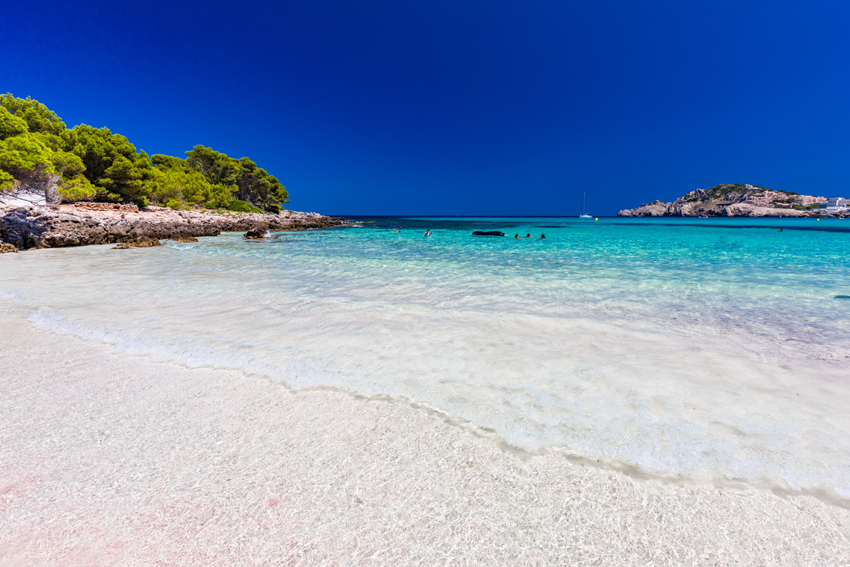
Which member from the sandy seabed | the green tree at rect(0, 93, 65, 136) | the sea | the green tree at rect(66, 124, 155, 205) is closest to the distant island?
the sea

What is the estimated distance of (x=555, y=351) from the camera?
4.21 m

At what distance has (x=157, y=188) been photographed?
1395 inches

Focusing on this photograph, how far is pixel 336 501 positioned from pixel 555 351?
3186mm

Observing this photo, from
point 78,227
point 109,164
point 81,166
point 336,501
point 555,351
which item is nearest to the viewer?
point 336,501

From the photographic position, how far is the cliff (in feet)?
415

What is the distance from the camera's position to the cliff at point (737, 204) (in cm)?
12650

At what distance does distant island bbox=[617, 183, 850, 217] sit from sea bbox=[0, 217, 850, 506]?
547ft

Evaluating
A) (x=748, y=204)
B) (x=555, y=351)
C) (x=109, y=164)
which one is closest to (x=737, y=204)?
(x=748, y=204)

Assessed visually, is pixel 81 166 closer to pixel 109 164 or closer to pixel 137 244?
pixel 109 164

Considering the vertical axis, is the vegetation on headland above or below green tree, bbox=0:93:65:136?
below

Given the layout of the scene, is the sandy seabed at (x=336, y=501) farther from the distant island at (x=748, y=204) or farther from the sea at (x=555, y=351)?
the distant island at (x=748, y=204)

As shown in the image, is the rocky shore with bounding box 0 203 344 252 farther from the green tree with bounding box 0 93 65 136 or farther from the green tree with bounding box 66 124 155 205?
the green tree with bounding box 0 93 65 136

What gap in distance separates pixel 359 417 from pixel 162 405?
165 cm

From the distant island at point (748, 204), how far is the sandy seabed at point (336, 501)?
174 meters
